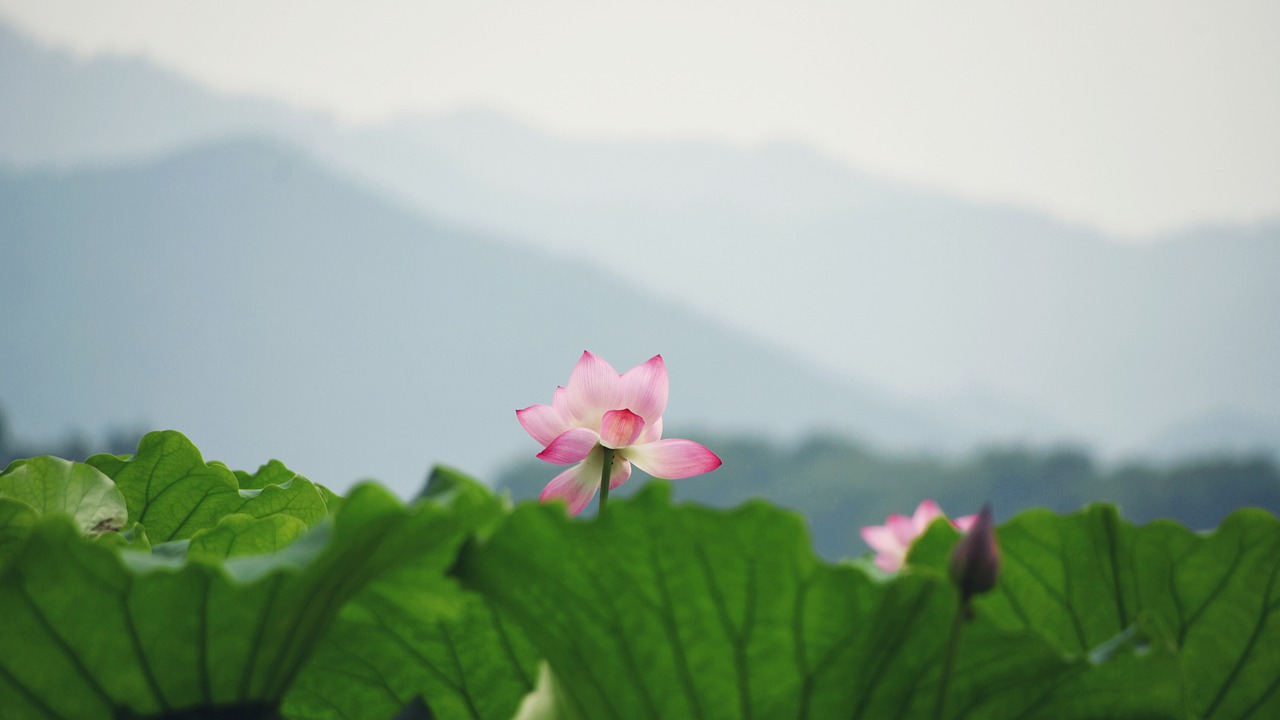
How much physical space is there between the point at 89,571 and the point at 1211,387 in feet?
167

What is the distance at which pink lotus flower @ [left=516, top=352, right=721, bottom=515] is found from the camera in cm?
55

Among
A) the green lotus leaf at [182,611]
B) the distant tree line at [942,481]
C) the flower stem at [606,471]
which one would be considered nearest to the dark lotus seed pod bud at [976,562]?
the green lotus leaf at [182,611]

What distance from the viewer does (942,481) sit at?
27.0 m

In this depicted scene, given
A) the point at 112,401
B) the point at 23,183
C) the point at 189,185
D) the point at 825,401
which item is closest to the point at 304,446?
the point at 112,401

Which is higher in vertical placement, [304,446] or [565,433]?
[565,433]

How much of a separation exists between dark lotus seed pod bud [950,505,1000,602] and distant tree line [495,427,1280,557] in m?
23.0

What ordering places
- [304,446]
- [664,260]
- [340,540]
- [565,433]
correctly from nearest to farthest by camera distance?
1. [340,540]
2. [565,433]
3. [304,446]
4. [664,260]

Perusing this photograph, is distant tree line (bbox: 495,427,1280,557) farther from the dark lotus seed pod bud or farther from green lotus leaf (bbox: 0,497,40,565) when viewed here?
the dark lotus seed pod bud

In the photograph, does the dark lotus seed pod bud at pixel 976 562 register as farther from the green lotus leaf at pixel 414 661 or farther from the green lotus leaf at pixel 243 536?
the green lotus leaf at pixel 243 536

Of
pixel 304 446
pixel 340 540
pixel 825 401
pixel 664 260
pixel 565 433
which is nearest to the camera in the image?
pixel 340 540

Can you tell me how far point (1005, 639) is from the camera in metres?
0.27

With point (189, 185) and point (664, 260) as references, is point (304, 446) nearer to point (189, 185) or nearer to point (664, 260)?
point (189, 185)

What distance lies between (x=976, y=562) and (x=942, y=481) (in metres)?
28.2

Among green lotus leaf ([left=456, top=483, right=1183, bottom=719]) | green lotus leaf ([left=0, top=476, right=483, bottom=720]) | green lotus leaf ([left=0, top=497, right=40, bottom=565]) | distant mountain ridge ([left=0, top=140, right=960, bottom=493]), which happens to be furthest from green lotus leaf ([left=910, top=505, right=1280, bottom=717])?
distant mountain ridge ([left=0, top=140, right=960, bottom=493])
